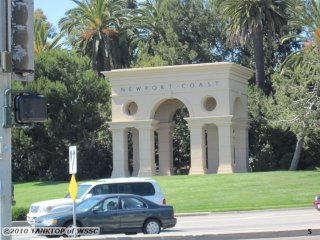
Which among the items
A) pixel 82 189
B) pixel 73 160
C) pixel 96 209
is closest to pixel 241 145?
pixel 82 189

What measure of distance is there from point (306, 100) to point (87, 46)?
26.2 m

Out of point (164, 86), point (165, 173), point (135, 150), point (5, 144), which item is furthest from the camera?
point (135, 150)

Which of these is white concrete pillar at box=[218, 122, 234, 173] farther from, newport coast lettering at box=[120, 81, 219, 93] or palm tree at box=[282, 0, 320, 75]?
palm tree at box=[282, 0, 320, 75]

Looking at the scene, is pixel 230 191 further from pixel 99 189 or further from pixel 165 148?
pixel 165 148

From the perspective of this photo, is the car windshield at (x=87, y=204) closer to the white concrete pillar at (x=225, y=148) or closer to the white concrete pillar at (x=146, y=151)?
the white concrete pillar at (x=225, y=148)

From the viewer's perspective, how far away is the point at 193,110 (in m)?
51.4

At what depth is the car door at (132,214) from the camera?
2106cm

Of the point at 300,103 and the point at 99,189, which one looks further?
the point at 300,103

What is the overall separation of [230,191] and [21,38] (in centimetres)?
3073

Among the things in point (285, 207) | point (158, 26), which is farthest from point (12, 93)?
point (158, 26)

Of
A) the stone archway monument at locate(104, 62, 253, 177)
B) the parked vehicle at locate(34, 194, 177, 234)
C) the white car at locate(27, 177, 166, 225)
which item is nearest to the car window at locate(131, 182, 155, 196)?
the white car at locate(27, 177, 166, 225)

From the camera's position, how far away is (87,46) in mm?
67625

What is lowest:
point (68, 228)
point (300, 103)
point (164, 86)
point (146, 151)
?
point (68, 228)

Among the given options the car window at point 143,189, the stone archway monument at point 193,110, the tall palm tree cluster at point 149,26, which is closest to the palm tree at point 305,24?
the tall palm tree cluster at point 149,26
